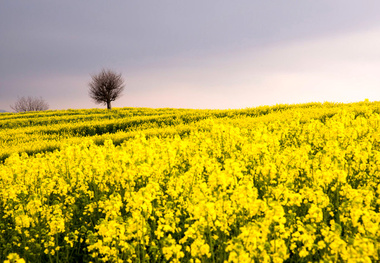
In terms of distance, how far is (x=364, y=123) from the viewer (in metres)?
11.6

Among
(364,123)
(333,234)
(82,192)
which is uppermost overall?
(364,123)

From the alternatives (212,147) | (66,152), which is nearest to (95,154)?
(66,152)

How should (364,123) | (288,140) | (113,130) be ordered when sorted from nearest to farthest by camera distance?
1. (288,140)
2. (364,123)
3. (113,130)

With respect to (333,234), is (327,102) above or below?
above

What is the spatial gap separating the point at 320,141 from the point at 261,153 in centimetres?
293

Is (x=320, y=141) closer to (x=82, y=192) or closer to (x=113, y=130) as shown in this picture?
(x=82, y=192)

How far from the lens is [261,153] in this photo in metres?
8.10

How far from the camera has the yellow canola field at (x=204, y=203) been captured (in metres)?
3.80

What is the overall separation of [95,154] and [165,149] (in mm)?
1815

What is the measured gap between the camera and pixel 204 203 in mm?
4035

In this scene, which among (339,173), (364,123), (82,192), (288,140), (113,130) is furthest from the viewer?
(113,130)

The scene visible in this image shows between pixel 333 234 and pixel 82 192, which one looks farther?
pixel 82 192

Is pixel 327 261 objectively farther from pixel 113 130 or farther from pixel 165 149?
pixel 113 130

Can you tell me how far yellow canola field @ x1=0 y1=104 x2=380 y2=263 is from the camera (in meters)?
3.80
